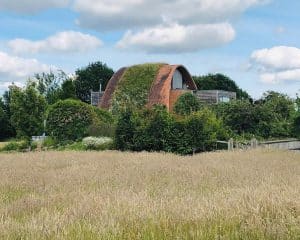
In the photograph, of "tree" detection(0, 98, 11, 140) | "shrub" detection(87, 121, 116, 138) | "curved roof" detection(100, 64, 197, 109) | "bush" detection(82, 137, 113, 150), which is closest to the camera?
"bush" detection(82, 137, 113, 150)

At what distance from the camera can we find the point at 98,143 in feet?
110

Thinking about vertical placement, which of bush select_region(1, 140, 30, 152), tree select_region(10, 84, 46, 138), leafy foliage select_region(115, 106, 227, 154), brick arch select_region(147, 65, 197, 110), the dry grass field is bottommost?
the dry grass field

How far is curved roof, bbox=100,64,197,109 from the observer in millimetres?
68938

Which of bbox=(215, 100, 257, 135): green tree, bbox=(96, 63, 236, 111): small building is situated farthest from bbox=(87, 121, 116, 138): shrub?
bbox=(96, 63, 236, 111): small building

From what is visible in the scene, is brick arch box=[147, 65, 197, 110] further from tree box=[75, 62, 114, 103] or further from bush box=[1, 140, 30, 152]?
bush box=[1, 140, 30, 152]

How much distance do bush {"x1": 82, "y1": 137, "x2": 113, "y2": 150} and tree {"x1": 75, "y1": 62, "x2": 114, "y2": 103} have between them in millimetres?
55396

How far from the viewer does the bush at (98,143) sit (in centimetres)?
3256

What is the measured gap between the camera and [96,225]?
600 cm

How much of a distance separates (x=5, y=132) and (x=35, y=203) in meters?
63.4

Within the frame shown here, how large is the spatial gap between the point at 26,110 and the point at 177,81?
3916cm

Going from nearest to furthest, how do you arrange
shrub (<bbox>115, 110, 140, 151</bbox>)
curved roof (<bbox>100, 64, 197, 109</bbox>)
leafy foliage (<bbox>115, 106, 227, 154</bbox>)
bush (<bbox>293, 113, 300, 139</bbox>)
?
1. leafy foliage (<bbox>115, 106, 227, 154</bbox>)
2. shrub (<bbox>115, 110, 140, 151</bbox>)
3. bush (<bbox>293, 113, 300, 139</bbox>)
4. curved roof (<bbox>100, 64, 197, 109</bbox>)

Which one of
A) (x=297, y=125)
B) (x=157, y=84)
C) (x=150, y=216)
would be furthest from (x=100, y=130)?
(x=157, y=84)

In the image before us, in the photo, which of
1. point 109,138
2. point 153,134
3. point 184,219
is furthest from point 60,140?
point 184,219

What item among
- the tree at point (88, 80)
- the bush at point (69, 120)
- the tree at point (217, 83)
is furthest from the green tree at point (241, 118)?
the tree at point (217, 83)
